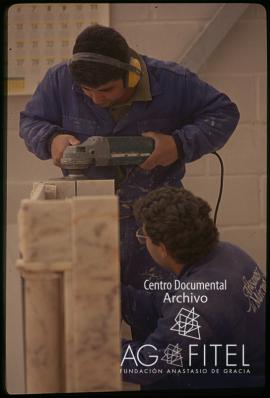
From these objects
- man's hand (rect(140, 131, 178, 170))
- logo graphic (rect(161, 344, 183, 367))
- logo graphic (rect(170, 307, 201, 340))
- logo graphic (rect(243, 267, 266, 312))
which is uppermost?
man's hand (rect(140, 131, 178, 170))

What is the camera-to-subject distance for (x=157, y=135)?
1.46 meters

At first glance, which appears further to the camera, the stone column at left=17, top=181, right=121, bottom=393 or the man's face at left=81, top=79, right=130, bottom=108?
the man's face at left=81, top=79, right=130, bottom=108

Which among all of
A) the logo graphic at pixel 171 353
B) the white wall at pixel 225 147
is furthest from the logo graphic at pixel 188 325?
the white wall at pixel 225 147

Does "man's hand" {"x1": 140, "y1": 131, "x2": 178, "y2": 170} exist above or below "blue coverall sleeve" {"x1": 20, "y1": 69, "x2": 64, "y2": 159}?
below

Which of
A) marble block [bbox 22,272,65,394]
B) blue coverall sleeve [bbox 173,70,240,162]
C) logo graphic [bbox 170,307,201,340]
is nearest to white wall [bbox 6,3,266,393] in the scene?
blue coverall sleeve [bbox 173,70,240,162]

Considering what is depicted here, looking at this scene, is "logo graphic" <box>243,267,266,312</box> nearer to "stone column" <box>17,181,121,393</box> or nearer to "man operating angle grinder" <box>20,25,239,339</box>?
"man operating angle grinder" <box>20,25,239,339</box>

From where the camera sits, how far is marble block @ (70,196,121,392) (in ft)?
3.21

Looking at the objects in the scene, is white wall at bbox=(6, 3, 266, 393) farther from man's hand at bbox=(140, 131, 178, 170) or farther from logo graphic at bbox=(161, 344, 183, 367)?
logo graphic at bbox=(161, 344, 183, 367)

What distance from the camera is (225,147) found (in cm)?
→ 149

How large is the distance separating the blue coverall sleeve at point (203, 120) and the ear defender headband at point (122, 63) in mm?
124

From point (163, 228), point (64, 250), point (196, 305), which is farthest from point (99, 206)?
point (196, 305)

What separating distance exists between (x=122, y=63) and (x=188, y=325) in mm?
639

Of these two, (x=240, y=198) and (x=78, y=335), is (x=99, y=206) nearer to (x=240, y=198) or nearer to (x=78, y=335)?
(x=78, y=335)

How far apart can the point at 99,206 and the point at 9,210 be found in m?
0.55
